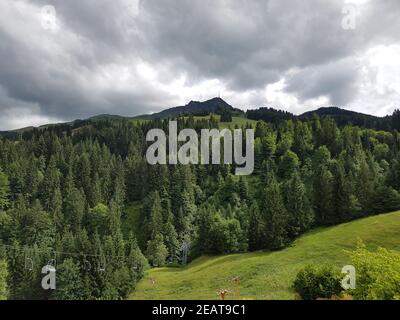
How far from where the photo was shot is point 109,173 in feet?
608

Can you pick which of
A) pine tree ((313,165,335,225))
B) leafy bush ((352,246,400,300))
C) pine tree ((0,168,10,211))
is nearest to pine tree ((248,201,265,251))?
pine tree ((313,165,335,225))

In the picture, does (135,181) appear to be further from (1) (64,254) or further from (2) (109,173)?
(1) (64,254)

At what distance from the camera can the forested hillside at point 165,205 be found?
98.6 metres

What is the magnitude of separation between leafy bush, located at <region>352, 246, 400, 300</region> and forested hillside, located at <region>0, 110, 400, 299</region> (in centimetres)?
6339

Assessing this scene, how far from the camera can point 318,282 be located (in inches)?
1702

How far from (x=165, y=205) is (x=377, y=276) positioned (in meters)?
137

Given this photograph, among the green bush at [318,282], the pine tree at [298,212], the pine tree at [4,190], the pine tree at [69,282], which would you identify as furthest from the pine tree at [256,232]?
the pine tree at [4,190]

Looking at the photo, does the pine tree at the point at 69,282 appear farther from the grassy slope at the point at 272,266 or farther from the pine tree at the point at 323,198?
the pine tree at the point at 323,198

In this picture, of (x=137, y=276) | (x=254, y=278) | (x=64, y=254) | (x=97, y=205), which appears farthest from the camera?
(x=97, y=205)

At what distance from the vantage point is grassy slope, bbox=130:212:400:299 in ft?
202

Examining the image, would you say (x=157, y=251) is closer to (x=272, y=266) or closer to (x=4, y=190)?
(x=272, y=266)

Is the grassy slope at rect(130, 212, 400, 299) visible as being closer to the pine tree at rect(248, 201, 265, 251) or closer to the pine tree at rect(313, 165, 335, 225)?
Result: the pine tree at rect(248, 201, 265, 251)
